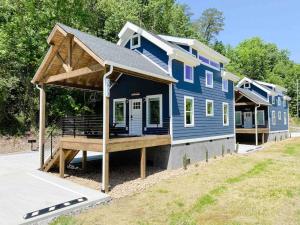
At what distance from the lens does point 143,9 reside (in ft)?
118

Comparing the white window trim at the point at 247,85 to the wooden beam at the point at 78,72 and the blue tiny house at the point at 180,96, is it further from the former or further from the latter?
the wooden beam at the point at 78,72

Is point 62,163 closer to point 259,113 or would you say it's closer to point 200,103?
point 200,103

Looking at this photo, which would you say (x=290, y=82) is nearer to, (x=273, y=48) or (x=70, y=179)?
(x=273, y=48)

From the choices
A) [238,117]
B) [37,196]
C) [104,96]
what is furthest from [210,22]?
[37,196]

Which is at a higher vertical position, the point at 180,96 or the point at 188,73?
the point at 188,73

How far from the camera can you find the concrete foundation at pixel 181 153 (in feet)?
46.2

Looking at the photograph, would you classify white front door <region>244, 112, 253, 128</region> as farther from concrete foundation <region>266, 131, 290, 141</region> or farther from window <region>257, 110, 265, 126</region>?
concrete foundation <region>266, 131, 290, 141</region>

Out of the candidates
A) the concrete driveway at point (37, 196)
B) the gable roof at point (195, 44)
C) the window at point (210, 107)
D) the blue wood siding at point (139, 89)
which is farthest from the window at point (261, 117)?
the concrete driveway at point (37, 196)

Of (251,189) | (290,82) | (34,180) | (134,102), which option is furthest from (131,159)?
(290,82)

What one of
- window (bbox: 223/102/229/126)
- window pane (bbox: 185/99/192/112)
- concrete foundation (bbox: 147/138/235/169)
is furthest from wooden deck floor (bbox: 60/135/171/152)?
window (bbox: 223/102/229/126)

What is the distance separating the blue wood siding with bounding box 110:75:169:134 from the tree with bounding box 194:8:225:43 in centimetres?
4539

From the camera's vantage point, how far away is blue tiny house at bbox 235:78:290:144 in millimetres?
27697

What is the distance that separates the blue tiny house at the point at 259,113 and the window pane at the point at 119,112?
14.4 m

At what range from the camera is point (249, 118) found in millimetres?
29891
